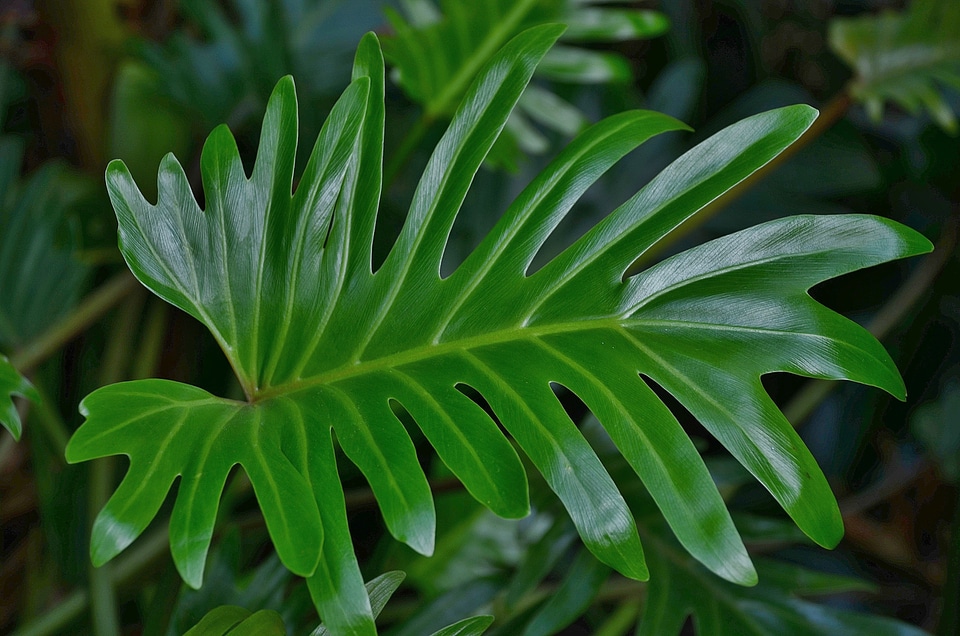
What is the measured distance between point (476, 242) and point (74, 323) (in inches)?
22.7

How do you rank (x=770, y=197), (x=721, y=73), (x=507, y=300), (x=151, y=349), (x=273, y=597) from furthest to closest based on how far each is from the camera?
1. (x=721, y=73)
2. (x=770, y=197)
3. (x=151, y=349)
4. (x=273, y=597)
5. (x=507, y=300)

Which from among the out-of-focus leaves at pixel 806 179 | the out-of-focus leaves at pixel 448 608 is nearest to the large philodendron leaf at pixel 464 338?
the out-of-focus leaves at pixel 448 608

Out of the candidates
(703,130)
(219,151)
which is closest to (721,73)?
(703,130)

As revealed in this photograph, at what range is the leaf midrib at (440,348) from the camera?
0.53 metres

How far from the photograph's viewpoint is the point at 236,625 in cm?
55

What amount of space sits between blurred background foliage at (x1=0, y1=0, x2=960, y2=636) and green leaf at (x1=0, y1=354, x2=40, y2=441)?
0.20 m

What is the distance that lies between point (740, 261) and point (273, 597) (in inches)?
21.0

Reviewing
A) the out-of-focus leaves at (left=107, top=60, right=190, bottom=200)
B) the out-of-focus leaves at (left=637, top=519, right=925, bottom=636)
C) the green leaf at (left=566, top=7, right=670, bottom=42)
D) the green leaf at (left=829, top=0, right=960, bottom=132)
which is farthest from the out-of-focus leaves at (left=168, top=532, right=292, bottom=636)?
the green leaf at (left=829, top=0, right=960, bottom=132)

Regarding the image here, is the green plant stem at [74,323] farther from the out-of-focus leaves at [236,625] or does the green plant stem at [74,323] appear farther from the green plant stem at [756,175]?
the green plant stem at [756,175]

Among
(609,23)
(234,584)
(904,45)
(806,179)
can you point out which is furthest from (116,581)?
(904,45)

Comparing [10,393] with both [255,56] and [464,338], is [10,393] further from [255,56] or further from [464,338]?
[255,56]

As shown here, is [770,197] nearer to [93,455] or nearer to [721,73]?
[721,73]

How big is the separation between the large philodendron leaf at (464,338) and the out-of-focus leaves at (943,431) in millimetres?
785

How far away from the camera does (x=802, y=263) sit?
1.59 ft
